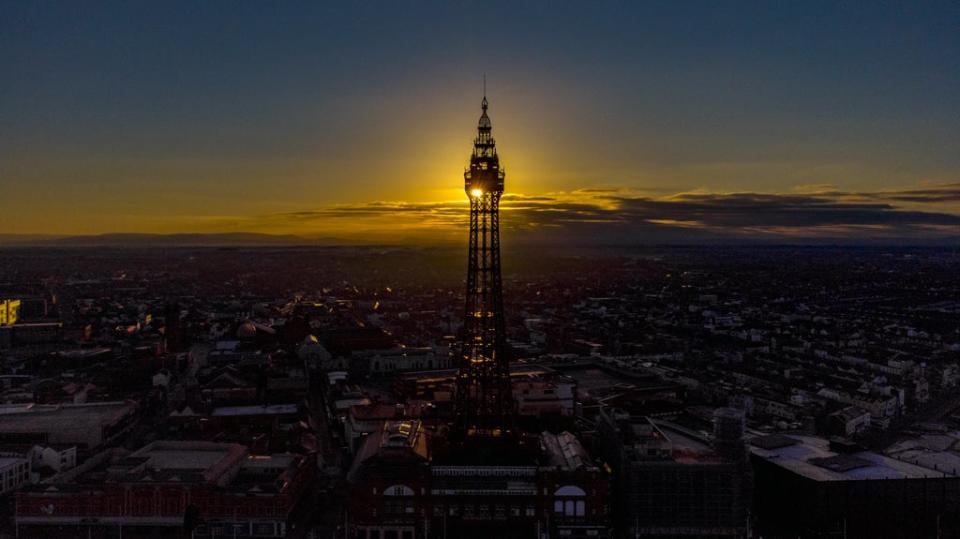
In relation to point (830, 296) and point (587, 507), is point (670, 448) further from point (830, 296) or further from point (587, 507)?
point (830, 296)

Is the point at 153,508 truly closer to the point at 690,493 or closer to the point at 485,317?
the point at 485,317

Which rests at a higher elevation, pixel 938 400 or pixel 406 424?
pixel 406 424

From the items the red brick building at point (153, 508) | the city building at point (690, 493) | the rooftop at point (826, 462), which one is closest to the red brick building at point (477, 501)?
the city building at point (690, 493)

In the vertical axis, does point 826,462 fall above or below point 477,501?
above

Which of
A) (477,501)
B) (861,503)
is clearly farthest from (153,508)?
(861,503)

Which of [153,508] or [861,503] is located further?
[153,508]

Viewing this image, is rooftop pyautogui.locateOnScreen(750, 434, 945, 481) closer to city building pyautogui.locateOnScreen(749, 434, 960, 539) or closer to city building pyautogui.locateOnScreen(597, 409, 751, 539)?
city building pyautogui.locateOnScreen(749, 434, 960, 539)

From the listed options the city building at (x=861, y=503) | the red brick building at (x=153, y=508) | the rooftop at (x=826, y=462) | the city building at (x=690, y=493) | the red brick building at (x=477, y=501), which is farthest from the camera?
the rooftop at (x=826, y=462)

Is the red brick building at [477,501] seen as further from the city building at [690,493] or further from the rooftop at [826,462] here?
the rooftop at [826,462]

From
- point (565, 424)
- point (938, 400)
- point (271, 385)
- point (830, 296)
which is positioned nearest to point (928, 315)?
point (830, 296)
